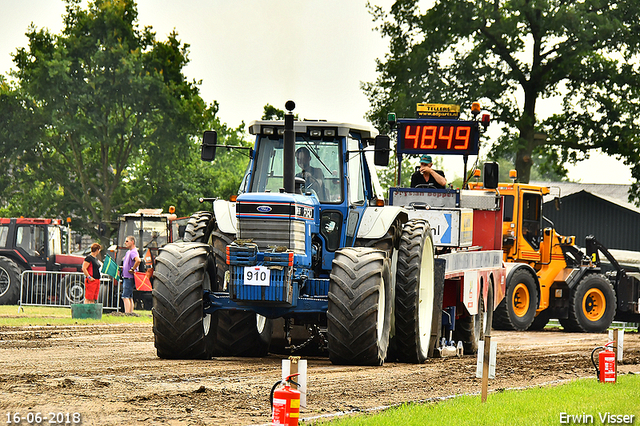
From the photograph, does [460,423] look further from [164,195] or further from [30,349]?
[164,195]

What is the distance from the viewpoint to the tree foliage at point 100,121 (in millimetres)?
39188

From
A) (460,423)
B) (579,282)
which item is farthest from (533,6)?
(460,423)

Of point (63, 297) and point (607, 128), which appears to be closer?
point (63, 297)

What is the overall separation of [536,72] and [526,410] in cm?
2789

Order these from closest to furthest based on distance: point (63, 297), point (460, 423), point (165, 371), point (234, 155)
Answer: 1. point (460, 423)
2. point (165, 371)
3. point (63, 297)
4. point (234, 155)

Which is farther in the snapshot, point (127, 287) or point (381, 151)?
point (127, 287)

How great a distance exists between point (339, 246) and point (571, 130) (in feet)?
83.3

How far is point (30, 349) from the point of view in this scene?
1260 cm

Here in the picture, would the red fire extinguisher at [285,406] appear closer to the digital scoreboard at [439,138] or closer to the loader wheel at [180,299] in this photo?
the loader wheel at [180,299]

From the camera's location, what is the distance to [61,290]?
25203 millimetres

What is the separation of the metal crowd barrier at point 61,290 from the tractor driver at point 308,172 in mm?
12819

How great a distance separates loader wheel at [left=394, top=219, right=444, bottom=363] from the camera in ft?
39.0

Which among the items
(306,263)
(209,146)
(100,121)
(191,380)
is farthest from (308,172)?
(100,121)

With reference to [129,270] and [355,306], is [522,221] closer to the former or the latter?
[129,270]
